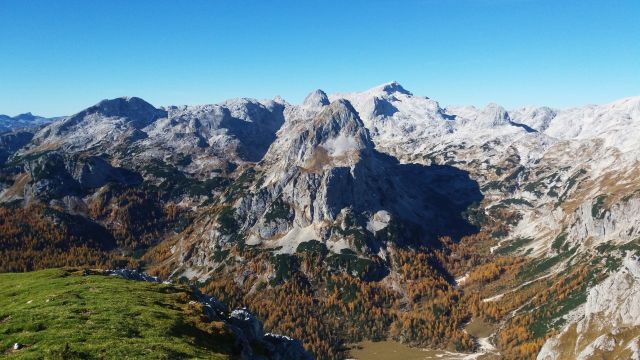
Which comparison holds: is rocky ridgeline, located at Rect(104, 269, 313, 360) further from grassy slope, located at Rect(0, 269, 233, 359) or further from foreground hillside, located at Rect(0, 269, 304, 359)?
grassy slope, located at Rect(0, 269, 233, 359)

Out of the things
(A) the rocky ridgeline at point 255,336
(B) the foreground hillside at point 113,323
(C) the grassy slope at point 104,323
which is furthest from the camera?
(A) the rocky ridgeline at point 255,336

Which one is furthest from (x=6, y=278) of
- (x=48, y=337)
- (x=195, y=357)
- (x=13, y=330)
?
(x=195, y=357)

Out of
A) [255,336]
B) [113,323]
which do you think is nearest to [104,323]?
[113,323]

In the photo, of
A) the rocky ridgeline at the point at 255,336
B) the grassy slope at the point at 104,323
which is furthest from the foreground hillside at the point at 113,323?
the rocky ridgeline at the point at 255,336

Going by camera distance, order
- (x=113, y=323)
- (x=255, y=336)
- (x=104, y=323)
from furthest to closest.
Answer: (x=255, y=336), (x=113, y=323), (x=104, y=323)

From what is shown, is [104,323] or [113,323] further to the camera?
[113,323]

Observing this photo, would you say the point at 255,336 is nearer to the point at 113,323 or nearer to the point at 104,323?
the point at 113,323

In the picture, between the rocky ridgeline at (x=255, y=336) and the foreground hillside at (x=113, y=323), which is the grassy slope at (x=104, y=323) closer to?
the foreground hillside at (x=113, y=323)

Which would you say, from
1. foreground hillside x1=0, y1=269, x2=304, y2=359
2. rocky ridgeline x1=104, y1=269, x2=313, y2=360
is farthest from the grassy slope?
rocky ridgeline x1=104, y1=269, x2=313, y2=360
